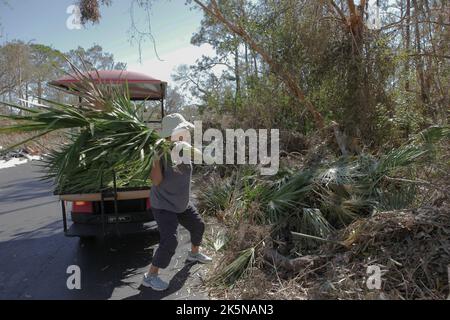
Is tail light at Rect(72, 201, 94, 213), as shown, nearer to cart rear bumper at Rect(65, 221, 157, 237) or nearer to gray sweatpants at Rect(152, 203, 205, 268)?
cart rear bumper at Rect(65, 221, 157, 237)

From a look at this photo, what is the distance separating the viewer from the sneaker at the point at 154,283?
162 inches

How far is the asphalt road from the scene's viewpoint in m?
4.13

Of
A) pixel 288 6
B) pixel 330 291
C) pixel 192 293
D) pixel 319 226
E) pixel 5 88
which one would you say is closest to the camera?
pixel 330 291

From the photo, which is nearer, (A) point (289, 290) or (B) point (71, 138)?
(A) point (289, 290)

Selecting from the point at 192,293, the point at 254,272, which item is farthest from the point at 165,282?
the point at 254,272

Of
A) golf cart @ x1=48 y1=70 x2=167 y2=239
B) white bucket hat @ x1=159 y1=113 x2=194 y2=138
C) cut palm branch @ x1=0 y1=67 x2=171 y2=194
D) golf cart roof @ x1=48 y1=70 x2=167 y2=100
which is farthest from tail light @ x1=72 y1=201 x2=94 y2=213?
white bucket hat @ x1=159 y1=113 x2=194 y2=138

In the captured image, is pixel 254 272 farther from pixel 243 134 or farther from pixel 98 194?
pixel 243 134

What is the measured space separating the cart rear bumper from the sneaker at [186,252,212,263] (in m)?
0.69

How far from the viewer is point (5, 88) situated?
98.6 feet

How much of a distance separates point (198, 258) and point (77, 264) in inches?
63.4

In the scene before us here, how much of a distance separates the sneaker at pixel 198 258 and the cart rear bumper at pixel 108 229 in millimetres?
693

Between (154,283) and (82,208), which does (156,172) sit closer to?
(154,283)

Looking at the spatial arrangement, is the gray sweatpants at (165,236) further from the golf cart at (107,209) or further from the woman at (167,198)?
the golf cart at (107,209)
